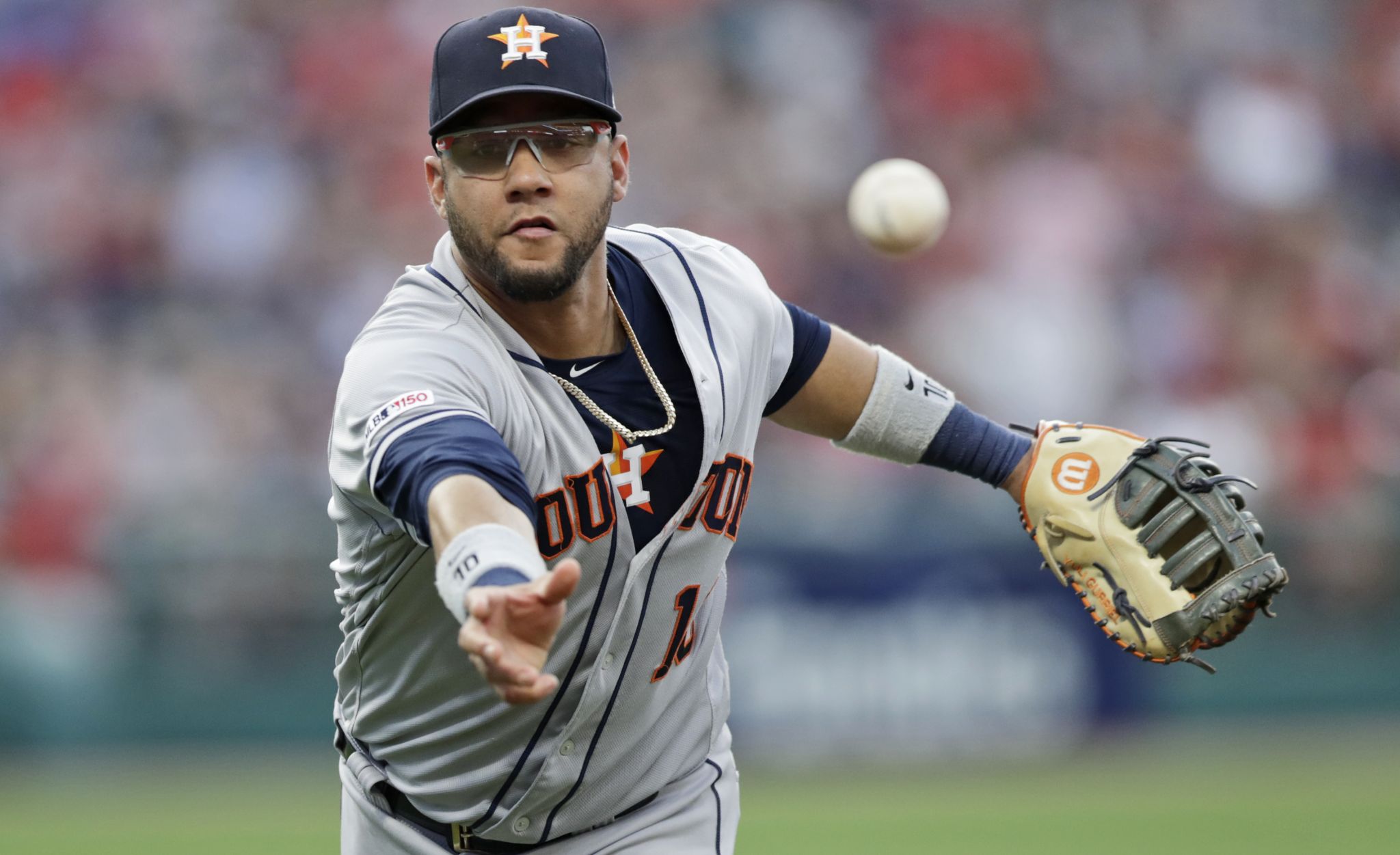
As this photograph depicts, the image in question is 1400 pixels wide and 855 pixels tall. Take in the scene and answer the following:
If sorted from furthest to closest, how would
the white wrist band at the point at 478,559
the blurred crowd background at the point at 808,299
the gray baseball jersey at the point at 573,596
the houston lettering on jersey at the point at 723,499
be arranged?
the blurred crowd background at the point at 808,299
the houston lettering on jersey at the point at 723,499
the gray baseball jersey at the point at 573,596
the white wrist band at the point at 478,559

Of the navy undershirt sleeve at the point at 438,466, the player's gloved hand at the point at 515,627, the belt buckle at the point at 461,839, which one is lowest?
the belt buckle at the point at 461,839

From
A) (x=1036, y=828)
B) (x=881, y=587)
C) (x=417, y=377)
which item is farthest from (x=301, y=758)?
(x=417, y=377)

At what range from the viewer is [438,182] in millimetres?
3680

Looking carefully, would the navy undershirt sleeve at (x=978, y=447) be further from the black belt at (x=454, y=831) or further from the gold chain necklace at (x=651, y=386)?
the black belt at (x=454, y=831)

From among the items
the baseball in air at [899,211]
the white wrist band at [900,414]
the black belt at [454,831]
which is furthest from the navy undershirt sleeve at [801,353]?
the baseball in air at [899,211]

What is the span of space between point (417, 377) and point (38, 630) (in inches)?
310

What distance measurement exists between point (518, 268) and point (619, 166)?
19.2 inches

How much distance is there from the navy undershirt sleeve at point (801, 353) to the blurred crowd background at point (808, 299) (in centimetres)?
604

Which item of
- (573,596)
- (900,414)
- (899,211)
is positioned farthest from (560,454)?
(899,211)

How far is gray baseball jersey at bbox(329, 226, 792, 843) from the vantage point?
11.2 ft

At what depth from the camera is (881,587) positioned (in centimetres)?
1023

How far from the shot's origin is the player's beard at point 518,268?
11.3ft

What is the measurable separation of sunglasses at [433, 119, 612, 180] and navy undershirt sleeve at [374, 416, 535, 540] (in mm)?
678

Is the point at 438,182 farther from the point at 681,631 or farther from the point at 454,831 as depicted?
the point at 454,831
